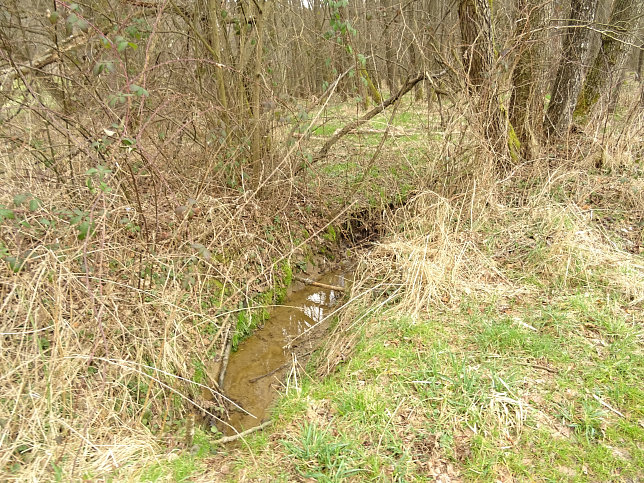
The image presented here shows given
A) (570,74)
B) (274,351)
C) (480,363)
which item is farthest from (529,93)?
(274,351)

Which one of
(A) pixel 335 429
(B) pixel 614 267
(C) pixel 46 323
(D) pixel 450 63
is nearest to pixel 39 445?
(C) pixel 46 323

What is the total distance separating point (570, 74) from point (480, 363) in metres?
5.45

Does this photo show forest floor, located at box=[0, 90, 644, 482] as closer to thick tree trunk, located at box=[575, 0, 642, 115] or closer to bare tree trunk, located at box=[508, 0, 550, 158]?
bare tree trunk, located at box=[508, 0, 550, 158]

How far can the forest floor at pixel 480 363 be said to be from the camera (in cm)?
258

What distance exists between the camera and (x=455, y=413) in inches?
110

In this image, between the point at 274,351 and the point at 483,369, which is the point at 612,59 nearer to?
the point at 483,369

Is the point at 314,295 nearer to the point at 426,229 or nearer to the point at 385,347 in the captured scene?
the point at 426,229

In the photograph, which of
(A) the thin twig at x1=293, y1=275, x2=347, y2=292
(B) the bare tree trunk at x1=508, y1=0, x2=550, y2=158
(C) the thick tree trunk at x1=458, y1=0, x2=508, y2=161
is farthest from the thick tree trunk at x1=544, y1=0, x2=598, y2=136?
(A) the thin twig at x1=293, y1=275, x2=347, y2=292

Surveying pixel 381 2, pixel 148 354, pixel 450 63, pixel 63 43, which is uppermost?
pixel 381 2

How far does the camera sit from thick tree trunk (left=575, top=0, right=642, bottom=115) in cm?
646

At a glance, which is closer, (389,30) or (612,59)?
(612,59)

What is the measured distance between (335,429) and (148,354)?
1.64 meters

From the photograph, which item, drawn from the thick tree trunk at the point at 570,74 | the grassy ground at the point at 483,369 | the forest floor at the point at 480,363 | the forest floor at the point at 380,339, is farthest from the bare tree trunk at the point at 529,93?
the grassy ground at the point at 483,369

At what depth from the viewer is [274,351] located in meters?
4.55
